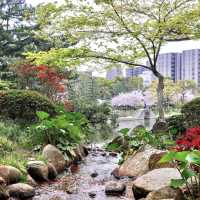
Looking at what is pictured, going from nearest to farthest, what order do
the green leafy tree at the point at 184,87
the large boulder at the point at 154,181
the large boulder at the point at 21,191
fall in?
the large boulder at the point at 154,181, the large boulder at the point at 21,191, the green leafy tree at the point at 184,87

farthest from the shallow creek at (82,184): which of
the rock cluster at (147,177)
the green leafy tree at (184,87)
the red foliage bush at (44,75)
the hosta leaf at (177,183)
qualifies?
the green leafy tree at (184,87)

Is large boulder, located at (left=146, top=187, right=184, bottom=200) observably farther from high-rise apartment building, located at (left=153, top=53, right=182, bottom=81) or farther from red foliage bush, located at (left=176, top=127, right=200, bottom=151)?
high-rise apartment building, located at (left=153, top=53, right=182, bottom=81)

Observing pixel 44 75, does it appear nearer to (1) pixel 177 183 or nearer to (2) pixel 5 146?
(2) pixel 5 146

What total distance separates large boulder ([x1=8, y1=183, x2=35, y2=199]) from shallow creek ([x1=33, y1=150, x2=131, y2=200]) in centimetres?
10

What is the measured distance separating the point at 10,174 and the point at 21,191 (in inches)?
16.9

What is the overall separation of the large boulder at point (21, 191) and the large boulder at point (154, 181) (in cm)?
146

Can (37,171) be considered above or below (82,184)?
above

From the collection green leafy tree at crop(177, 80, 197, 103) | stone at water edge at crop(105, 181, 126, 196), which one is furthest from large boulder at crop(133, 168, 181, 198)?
green leafy tree at crop(177, 80, 197, 103)

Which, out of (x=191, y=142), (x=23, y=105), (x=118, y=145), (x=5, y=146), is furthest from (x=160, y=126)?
(x=191, y=142)

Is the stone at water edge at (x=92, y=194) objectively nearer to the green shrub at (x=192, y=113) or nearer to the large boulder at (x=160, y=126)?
the green shrub at (x=192, y=113)

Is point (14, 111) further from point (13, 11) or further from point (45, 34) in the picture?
point (13, 11)

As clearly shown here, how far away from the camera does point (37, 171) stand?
6676 millimetres

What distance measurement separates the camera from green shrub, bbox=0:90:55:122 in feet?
34.4

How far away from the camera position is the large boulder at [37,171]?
6.68 meters
